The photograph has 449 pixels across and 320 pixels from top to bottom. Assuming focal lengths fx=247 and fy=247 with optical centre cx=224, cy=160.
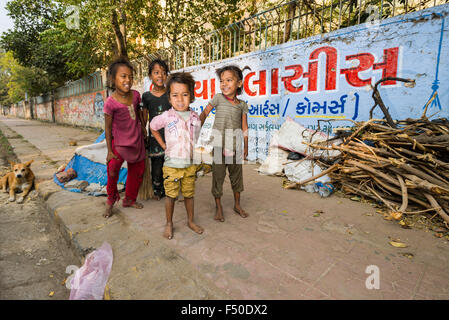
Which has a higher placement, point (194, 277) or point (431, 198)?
point (431, 198)

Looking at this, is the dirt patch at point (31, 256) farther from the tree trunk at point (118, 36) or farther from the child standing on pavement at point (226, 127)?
the tree trunk at point (118, 36)

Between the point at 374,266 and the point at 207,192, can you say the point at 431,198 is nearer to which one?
the point at 374,266

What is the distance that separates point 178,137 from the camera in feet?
7.07

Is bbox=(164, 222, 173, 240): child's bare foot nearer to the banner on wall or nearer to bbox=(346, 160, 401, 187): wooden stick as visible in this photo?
bbox=(346, 160, 401, 187): wooden stick

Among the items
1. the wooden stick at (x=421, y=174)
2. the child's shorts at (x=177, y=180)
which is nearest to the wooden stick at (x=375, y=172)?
the wooden stick at (x=421, y=174)

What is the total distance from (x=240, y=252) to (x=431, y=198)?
202 centimetres

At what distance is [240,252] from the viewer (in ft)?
6.30

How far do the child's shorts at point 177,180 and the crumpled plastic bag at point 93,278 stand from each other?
670mm

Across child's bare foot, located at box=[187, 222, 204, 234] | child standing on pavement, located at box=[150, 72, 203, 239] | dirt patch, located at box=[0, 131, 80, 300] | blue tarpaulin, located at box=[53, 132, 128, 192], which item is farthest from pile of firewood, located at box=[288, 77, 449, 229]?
dirt patch, located at box=[0, 131, 80, 300]

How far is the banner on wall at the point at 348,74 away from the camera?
3.09 m

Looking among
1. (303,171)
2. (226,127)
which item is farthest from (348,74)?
(226,127)

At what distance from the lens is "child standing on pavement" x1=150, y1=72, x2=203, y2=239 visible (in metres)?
2.14

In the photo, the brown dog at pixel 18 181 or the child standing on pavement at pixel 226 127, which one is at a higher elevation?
the child standing on pavement at pixel 226 127
